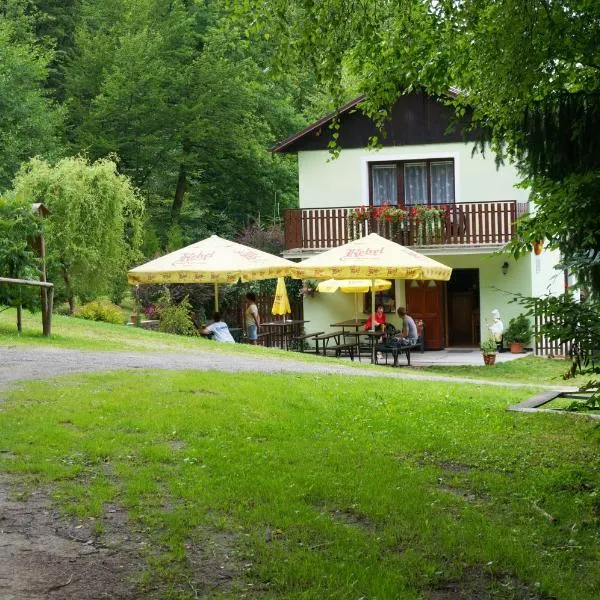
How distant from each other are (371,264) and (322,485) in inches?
500

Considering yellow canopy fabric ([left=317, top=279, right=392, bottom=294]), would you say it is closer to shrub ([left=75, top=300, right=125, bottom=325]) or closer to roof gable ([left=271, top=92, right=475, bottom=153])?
roof gable ([left=271, top=92, right=475, bottom=153])

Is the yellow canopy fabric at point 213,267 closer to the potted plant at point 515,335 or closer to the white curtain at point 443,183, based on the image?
the potted plant at point 515,335

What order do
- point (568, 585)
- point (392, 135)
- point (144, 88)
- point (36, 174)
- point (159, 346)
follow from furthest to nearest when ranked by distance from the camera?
point (144, 88) → point (392, 135) → point (36, 174) → point (159, 346) → point (568, 585)

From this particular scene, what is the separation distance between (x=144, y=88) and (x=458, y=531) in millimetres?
32900

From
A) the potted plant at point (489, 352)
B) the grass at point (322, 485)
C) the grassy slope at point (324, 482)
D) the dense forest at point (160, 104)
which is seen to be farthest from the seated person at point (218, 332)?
the dense forest at point (160, 104)

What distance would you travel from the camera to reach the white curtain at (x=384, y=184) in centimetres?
2686

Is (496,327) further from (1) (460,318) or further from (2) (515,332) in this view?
(1) (460,318)

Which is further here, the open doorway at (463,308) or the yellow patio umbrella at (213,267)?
the open doorway at (463,308)

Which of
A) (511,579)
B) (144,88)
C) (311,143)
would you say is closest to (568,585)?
(511,579)

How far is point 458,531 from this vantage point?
579 cm

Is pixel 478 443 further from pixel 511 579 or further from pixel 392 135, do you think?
pixel 392 135

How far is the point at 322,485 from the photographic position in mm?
6605

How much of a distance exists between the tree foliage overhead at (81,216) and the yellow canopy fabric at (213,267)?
367cm

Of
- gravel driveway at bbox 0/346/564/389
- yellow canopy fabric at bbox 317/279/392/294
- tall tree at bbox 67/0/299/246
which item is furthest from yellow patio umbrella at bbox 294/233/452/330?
tall tree at bbox 67/0/299/246
